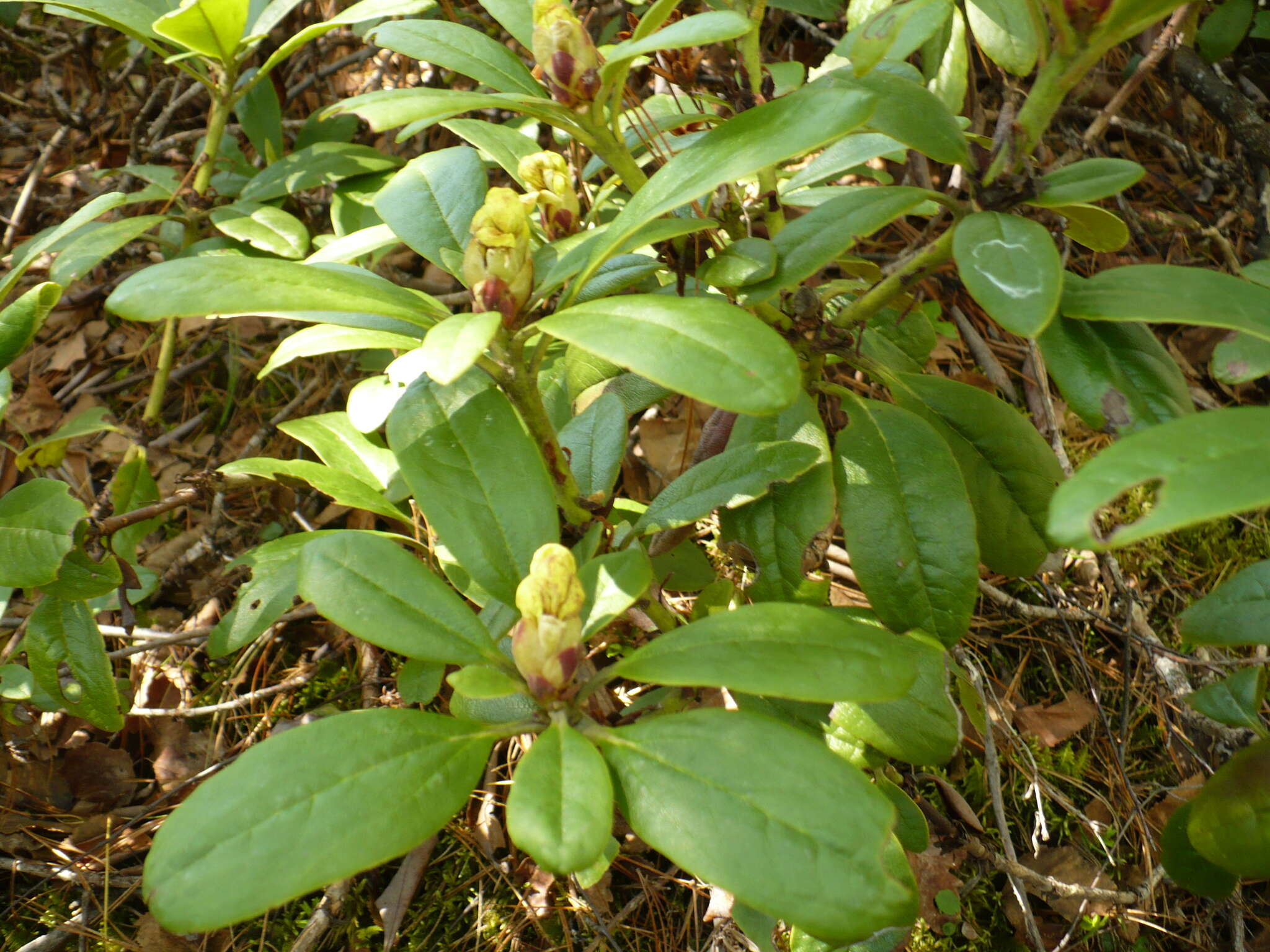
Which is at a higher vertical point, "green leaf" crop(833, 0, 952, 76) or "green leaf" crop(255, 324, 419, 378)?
"green leaf" crop(833, 0, 952, 76)

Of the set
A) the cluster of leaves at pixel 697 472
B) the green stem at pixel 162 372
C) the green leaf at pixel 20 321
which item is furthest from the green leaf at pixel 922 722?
the green stem at pixel 162 372

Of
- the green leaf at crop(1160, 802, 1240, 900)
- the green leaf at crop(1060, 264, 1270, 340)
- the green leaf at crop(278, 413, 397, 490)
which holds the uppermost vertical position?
the green leaf at crop(1060, 264, 1270, 340)

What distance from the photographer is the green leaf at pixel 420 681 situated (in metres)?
1.28

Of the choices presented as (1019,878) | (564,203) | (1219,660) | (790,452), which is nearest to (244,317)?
(564,203)

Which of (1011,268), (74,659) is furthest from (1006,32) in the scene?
(74,659)

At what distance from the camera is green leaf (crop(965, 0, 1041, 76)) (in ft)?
3.47

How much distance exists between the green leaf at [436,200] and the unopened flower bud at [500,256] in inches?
7.8

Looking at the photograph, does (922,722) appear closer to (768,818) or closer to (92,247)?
(768,818)

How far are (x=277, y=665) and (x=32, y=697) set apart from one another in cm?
46

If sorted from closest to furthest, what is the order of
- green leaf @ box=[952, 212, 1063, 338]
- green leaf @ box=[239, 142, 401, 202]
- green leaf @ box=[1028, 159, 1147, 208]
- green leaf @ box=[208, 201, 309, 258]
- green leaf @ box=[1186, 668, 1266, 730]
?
green leaf @ box=[952, 212, 1063, 338] → green leaf @ box=[1028, 159, 1147, 208] → green leaf @ box=[1186, 668, 1266, 730] → green leaf @ box=[208, 201, 309, 258] → green leaf @ box=[239, 142, 401, 202]

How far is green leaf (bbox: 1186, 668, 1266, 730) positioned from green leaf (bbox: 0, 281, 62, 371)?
5.63 feet

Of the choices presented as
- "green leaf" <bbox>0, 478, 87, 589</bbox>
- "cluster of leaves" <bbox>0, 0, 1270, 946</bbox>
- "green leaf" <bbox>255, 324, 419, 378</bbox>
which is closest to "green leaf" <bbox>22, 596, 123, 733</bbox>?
"cluster of leaves" <bbox>0, 0, 1270, 946</bbox>

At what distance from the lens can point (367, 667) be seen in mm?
1715

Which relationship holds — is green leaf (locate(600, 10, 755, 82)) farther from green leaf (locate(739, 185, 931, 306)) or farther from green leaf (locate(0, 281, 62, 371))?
green leaf (locate(0, 281, 62, 371))
